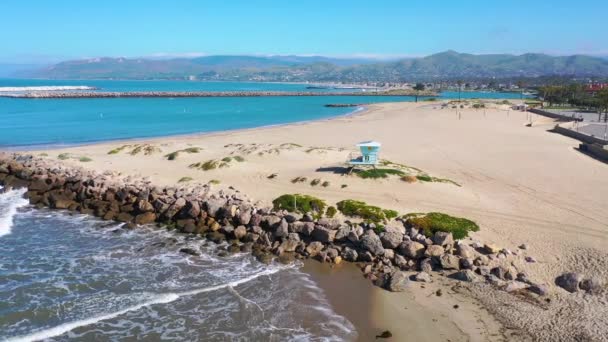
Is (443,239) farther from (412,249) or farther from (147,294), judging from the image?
(147,294)

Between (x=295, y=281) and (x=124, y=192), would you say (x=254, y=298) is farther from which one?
(x=124, y=192)

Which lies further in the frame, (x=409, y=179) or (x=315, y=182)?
(x=315, y=182)

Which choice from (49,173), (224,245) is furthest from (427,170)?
(49,173)

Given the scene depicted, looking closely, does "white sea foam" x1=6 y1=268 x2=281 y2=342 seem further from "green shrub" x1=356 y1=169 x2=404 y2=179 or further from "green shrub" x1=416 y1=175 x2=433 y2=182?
"green shrub" x1=416 y1=175 x2=433 y2=182

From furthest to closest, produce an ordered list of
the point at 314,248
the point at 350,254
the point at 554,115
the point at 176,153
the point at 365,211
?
the point at 554,115 < the point at 176,153 < the point at 365,211 < the point at 314,248 < the point at 350,254

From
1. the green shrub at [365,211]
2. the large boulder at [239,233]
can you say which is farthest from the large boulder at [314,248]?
the large boulder at [239,233]

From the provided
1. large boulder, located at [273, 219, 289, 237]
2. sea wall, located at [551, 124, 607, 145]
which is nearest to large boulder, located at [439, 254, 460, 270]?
large boulder, located at [273, 219, 289, 237]

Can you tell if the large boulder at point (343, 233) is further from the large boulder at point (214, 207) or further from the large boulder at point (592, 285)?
the large boulder at point (592, 285)

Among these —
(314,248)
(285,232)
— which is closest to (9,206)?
(285,232)
